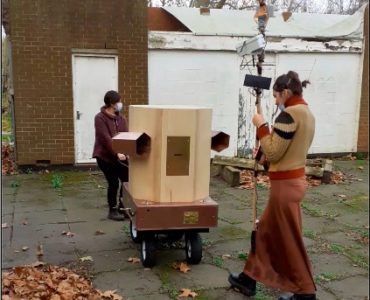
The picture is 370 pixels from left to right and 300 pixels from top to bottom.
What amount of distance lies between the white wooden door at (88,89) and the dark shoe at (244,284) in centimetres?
624

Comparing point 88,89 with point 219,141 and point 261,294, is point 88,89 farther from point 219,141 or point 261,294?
point 261,294

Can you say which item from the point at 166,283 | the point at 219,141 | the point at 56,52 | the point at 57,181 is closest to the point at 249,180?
the point at 57,181

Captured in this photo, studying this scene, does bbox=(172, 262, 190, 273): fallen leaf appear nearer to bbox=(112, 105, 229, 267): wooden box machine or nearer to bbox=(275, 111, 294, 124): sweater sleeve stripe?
bbox=(112, 105, 229, 267): wooden box machine

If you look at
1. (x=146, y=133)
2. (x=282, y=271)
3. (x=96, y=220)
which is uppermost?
(x=146, y=133)

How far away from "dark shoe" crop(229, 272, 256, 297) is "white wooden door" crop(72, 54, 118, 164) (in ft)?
20.5

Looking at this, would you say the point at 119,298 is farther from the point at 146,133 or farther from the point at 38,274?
the point at 146,133

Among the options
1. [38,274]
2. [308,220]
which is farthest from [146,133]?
[308,220]

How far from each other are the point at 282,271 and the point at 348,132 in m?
8.53

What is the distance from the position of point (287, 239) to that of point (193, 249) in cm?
127

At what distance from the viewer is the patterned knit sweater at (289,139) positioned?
142 inches

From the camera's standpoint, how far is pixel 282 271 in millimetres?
3818

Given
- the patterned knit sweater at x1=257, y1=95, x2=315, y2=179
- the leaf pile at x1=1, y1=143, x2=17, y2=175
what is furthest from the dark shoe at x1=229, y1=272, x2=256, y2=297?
the leaf pile at x1=1, y1=143, x2=17, y2=175

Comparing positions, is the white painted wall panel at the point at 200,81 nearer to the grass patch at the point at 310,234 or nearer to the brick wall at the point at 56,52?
the brick wall at the point at 56,52

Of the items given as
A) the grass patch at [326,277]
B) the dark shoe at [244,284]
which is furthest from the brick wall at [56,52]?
the grass patch at [326,277]
